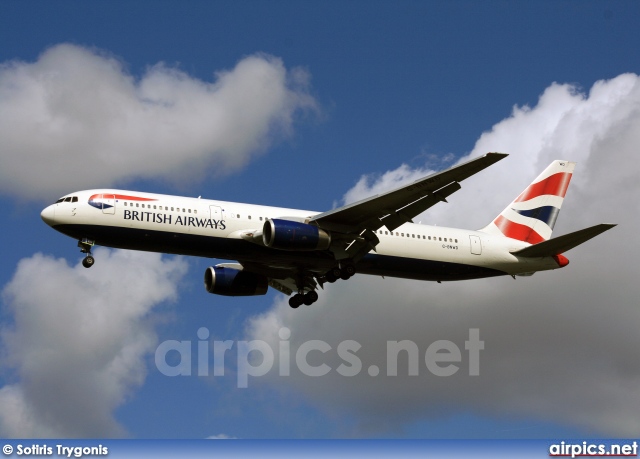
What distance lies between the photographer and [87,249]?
44.6m

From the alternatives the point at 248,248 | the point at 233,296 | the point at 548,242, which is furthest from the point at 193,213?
the point at 548,242

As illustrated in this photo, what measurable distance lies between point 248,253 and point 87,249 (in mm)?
7091

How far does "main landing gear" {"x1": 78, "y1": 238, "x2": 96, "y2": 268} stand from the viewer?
4419 centimetres

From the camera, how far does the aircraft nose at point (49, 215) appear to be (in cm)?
4406

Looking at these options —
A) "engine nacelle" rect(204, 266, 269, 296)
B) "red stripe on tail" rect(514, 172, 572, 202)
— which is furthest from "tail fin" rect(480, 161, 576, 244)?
"engine nacelle" rect(204, 266, 269, 296)

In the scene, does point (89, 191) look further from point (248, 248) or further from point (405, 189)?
point (405, 189)

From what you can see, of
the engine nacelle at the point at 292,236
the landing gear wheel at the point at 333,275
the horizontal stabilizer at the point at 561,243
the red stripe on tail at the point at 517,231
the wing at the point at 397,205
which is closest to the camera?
the wing at the point at 397,205

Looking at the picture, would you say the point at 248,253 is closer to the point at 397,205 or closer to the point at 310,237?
the point at 310,237

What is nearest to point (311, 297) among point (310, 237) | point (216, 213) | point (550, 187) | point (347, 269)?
point (347, 269)

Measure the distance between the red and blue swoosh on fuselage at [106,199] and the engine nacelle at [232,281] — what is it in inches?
377

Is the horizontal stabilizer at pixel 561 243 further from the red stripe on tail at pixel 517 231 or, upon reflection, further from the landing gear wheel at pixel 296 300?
the landing gear wheel at pixel 296 300

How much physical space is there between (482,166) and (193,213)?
13075 mm

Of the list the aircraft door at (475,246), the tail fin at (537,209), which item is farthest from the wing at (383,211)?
the tail fin at (537,209)

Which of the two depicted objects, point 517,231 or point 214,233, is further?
point 517,231
